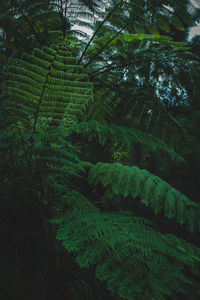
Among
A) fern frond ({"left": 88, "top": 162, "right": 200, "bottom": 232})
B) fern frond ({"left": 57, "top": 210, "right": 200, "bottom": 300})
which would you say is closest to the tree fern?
fern frond ({"left": 57, "top": 210, "right": 200, "bottom": 300})

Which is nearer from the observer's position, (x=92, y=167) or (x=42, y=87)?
(x=42, y=87)

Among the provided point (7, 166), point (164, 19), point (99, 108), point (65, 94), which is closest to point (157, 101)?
point (99, 108)

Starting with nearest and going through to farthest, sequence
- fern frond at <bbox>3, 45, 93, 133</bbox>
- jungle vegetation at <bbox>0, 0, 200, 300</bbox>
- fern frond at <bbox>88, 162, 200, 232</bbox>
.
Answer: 1. jungle vegetation at <bbox>0, 0, 200, 300</bbox>
2. fern frond at <bbox>3, 45, 93, 133</bbox>
3. fern frond at <bbox>88, 162, 200, 232</bbox>

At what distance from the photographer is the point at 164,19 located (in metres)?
1.51

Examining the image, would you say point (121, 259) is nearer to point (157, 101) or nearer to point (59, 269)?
point (59, 269)

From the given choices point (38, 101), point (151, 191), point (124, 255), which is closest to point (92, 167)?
point (151, 191)

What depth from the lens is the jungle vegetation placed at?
0.57 m

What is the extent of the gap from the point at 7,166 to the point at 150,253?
1.98 feet

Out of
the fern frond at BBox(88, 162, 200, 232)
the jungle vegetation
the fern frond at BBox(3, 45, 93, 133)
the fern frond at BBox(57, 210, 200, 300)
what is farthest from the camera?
the fern frond at BBox(88, 162, 200, 232)

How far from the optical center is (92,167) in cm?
128

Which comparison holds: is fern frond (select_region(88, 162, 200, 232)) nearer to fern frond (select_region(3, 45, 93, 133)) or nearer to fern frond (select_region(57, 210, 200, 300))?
fern frond (select_region(57, 210, 200, 300))

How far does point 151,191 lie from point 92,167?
15.9 inches

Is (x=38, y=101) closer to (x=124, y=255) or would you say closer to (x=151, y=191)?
(x=124, y=255)

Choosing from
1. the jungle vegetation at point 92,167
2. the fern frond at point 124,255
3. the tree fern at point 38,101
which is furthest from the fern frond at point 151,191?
the tree fern at point 38,101
